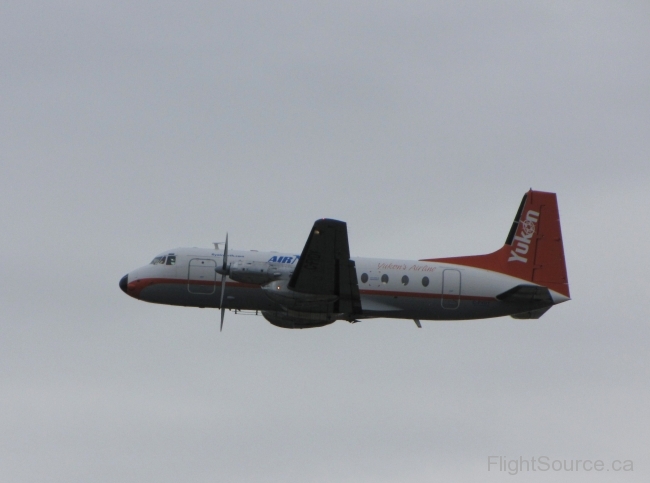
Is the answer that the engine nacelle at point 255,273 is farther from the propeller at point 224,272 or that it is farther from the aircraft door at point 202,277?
the aircraft door at point 202,277

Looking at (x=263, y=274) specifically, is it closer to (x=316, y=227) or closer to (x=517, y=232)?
(x=316, y=227)

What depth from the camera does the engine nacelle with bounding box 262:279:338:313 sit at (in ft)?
85.5

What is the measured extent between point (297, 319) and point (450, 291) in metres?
5.09

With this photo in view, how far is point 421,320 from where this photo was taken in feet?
93.3

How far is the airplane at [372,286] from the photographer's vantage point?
26625 mm

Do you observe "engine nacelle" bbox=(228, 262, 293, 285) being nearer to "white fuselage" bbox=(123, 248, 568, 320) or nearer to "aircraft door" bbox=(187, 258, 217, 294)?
"white fuselage" bbox=(123, 248, 568, 320)

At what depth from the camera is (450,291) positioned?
27.8 metres

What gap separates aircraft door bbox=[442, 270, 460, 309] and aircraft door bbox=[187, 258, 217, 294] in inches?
295

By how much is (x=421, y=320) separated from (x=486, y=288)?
2.39 meters

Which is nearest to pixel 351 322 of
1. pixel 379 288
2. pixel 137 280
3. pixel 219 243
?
pixel 379 288

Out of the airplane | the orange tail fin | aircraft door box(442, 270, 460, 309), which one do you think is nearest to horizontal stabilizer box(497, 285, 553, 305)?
the airplane

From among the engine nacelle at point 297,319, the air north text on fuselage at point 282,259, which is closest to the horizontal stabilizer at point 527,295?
the engine nacelle at point 297,319

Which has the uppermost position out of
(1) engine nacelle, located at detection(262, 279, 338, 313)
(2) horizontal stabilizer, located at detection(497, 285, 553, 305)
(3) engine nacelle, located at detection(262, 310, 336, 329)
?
(2) horizontal stabilizer, located at detection(497, 285, 553, 305)

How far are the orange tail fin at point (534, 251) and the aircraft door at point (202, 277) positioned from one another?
7.49m
